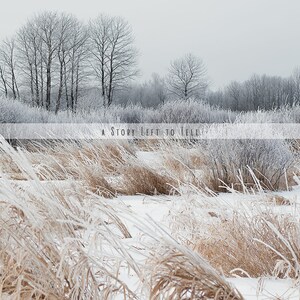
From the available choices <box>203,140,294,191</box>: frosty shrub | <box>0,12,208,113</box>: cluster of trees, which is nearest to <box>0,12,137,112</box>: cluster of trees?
<box>0,12,208,113</box>: cluster of trees

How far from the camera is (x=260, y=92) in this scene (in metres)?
38.8

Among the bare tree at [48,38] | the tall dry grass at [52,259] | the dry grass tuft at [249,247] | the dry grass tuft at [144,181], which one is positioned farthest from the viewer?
the bare tree at [48,38]

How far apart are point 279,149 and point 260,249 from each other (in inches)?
127

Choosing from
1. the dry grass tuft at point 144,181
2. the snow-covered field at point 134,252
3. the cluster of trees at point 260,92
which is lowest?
the dry grass tuft at point 144,181

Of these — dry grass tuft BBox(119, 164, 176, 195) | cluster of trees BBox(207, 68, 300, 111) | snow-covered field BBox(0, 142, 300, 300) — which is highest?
cluster of trees BBox(207, 68, 300, 111)

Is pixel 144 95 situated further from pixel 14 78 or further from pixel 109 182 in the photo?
pixel 109 182

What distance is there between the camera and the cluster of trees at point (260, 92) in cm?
3781

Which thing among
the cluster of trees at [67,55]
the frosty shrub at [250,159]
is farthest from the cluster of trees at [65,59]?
the frosty shrub at [250,159]

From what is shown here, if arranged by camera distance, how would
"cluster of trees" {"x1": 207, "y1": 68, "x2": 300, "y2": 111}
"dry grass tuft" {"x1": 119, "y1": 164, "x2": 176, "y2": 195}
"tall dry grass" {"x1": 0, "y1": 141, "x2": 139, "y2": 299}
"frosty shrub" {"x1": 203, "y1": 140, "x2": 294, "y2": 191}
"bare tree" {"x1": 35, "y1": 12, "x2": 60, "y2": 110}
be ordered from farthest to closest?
"cluster of trees" {"x1": 207, "y1": 68, "x2": 300, "y2": 111}, "bare tree" {"x1": 35, "y1": 12, "x2": 60, "y2": 110}, "frosty shrub" {"x1": 203, "y1": 140, "x2": 294, "y2": 191}, "dry grass tuft" {"x1": 119, "y1": 164, "x2": 176, "y2": 195}, "tall dry grass" {"x1": 0, "y1": 141, "x2": 139, "y2": 299}

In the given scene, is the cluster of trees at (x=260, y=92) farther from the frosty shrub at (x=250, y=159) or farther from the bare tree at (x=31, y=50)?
the frosty shrub at (x=250, y=159)

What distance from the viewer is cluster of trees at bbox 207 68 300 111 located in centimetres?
3781

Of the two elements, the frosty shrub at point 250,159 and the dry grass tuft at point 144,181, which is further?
the frosty shrub at point 250,159

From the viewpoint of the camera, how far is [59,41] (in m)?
30.9

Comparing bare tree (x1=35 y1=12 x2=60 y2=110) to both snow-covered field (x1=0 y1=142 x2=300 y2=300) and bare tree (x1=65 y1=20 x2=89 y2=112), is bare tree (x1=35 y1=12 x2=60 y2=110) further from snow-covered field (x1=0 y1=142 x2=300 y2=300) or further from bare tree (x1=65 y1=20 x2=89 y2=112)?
snow-covered field (x1=0 y1=142 x2=300 y2=300)
